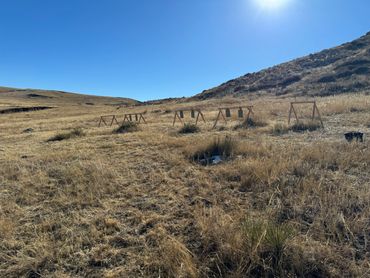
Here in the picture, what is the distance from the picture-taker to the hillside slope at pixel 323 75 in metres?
29.2

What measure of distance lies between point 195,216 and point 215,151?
3.92m

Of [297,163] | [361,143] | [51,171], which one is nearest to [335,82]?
[361,143]

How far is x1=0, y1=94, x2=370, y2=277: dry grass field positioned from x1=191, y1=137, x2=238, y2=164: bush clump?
9cm

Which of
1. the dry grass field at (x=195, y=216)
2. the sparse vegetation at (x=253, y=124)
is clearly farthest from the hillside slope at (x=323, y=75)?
the dry grass field at (x=195, y=216)

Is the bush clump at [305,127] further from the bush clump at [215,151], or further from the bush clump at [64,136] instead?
the bush clump at [64,136]

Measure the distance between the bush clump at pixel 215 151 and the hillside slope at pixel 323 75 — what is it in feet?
77.5

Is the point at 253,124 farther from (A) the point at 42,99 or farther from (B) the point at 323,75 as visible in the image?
(A) the point at 42,99

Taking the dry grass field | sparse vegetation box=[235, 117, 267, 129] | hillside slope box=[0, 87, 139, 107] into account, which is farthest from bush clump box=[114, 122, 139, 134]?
hillside slope box=[0, 87, 139, 107]

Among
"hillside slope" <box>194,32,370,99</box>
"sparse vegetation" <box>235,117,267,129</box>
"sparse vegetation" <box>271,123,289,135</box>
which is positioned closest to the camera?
"sparse vegetation" <box>271,123,289,135</box>

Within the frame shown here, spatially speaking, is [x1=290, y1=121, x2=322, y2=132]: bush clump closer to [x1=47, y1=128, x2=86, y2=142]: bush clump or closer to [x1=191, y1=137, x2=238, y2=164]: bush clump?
[x1=191, y1=137, x2=238, y2=164]: bush clump

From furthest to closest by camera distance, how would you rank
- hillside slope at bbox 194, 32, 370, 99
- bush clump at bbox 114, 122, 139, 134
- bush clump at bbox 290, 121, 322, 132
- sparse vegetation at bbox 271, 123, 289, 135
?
1. hillside slope at bbox 194, 32, 370, 99
2. bush clump at bbox 114, 122, 139, 134
3. bush clump at bbox 290, 121, 322, 132
4. sparse vegetation at bbox 271, 123, 289, 135

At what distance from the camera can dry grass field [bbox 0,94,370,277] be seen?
3.03 metres

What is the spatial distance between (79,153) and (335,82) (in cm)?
3122

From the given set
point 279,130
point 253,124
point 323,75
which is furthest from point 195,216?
point 323,75
